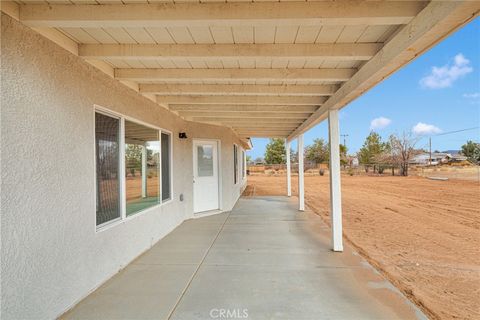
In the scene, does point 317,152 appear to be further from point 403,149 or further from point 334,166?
point 334,166

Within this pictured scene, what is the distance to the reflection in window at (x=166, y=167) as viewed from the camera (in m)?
5.59

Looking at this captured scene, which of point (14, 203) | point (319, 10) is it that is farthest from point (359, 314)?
point (14, 203)

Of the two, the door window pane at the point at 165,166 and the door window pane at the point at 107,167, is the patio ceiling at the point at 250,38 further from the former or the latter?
the door window pane at the point at 165,166

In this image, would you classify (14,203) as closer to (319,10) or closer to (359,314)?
(319,10)

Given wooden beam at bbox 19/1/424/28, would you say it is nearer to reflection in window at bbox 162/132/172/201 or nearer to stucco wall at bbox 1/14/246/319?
stucco wall at bbox 1/14/246/319

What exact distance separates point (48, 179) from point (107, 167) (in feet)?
3.66

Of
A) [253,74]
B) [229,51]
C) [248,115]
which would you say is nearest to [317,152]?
[248,115]

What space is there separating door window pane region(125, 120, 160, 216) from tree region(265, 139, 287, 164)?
37.4 meters

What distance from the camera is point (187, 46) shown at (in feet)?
9.25

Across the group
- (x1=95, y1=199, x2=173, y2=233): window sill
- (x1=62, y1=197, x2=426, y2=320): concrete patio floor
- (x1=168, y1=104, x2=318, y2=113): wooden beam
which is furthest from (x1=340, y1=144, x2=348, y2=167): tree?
(x1=95, y1=199, x2=173, y2=233): window sill

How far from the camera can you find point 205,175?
25.2 ft

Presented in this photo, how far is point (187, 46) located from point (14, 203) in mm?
2104

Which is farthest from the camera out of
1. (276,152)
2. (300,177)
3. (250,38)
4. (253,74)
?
(276,152)

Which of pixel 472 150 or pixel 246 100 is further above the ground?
pixel 472 150
